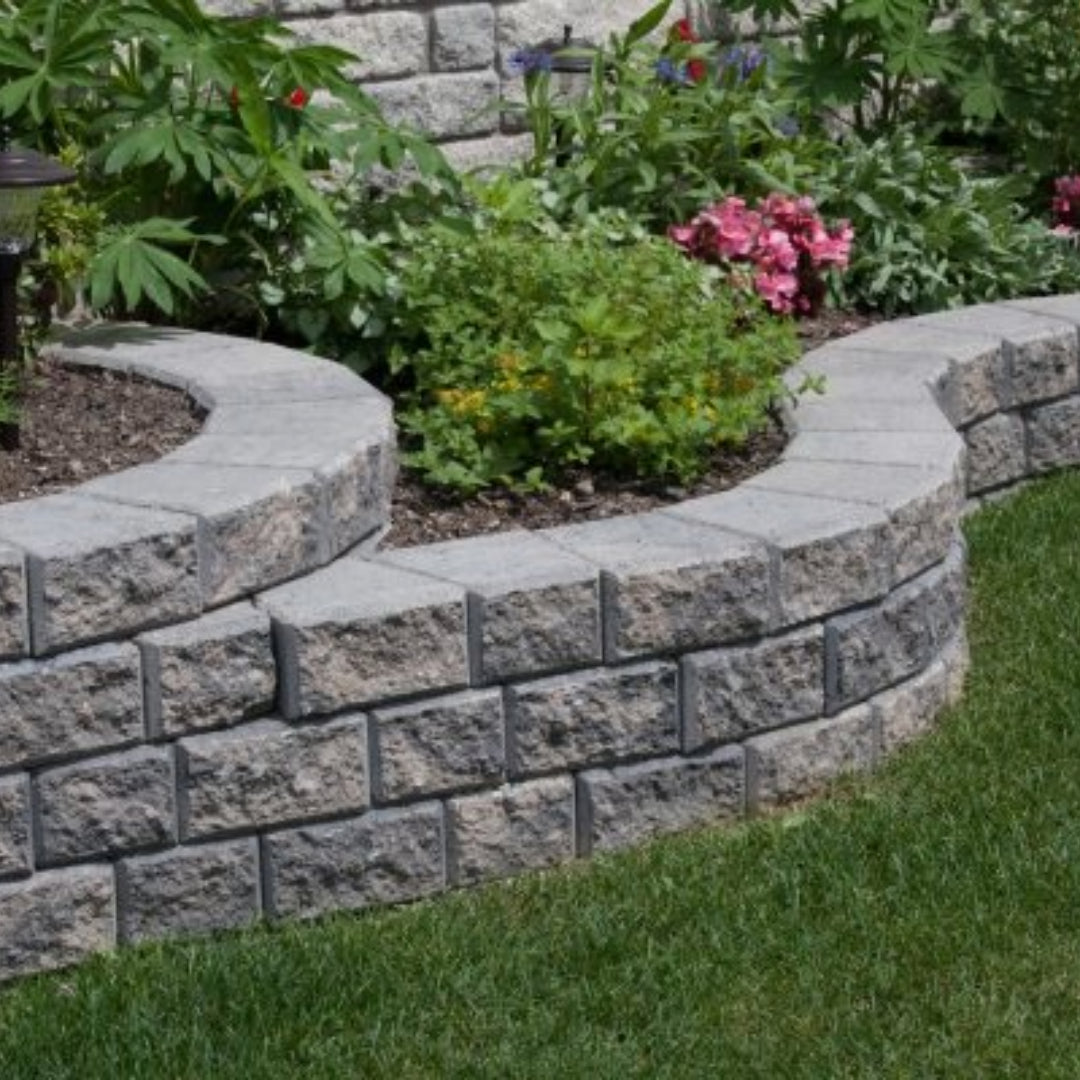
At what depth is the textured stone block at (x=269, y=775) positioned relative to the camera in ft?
15.9

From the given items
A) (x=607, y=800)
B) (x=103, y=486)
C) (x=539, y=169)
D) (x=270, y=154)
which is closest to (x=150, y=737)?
(x=103, y=486)

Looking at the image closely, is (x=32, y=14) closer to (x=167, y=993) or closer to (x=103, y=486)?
(x=103, y=486)

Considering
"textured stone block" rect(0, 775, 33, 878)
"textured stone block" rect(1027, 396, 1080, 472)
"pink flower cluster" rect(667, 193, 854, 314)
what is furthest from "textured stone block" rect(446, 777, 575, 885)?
"textured stone block" rect(1027, 396, 1080, 472)

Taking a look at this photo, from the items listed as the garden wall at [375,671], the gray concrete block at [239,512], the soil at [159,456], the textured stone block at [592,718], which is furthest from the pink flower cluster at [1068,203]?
the gray concrete block at [239,512]

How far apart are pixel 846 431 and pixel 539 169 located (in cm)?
152

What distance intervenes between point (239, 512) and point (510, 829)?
0.74 m

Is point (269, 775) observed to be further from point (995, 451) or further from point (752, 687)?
point (995, 451)

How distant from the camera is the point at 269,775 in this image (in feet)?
16.1

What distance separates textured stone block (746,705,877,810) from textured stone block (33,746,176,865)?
1.12m

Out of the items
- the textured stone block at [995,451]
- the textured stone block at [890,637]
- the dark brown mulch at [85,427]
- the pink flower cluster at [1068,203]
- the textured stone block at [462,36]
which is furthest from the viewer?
the pink flower cluster at [1068,203]

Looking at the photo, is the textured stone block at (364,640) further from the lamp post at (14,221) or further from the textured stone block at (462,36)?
the textured stone block at (462,36)

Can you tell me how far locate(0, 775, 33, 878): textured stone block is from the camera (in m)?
4.70

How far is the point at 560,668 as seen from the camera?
5125 millimetres

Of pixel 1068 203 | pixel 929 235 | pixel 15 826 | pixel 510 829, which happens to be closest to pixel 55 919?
pixel 15 826
